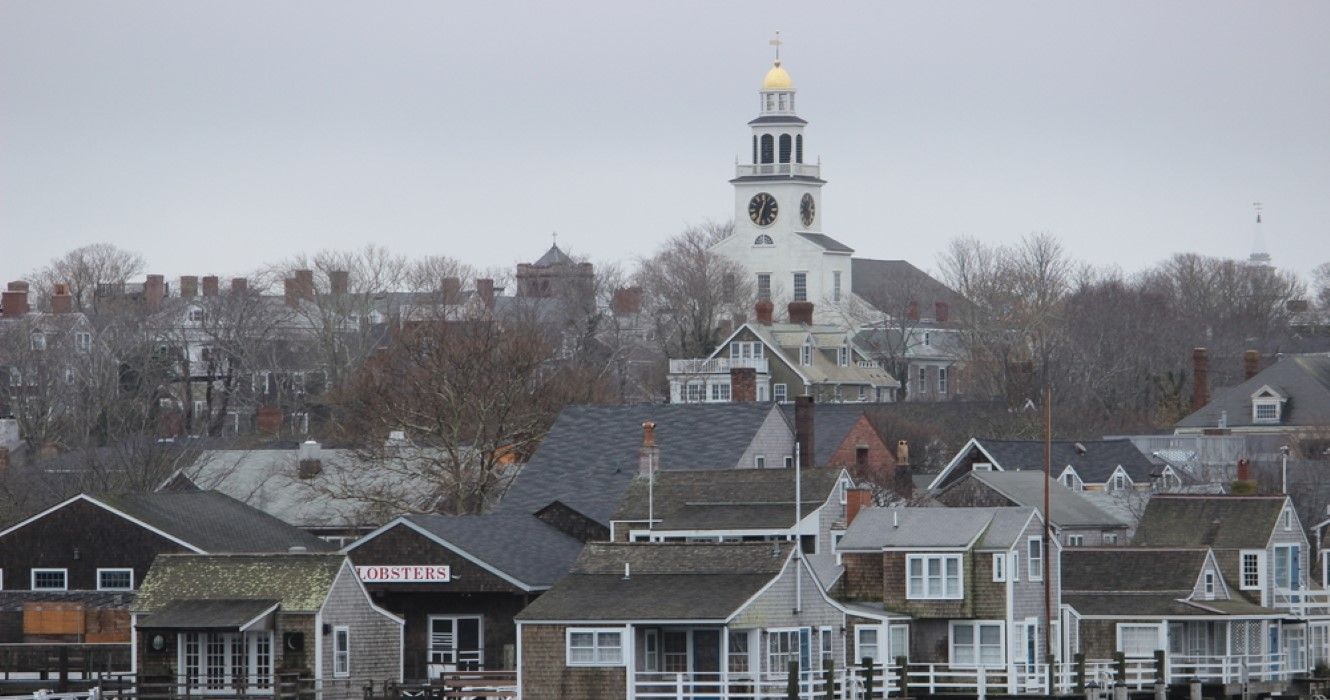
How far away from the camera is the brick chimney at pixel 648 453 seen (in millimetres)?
84000

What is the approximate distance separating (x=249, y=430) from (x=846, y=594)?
9124cm

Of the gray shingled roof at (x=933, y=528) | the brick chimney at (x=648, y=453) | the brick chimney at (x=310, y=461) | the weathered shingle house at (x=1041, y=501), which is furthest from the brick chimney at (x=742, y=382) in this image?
the gray shingled roof at (x=933, y=528)

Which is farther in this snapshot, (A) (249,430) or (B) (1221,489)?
(A) (249,430)

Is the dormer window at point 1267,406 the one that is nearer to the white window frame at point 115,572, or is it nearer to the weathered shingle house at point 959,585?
the weathered shingle house at point 959,585

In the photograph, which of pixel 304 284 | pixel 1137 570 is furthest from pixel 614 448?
pixel 304 284

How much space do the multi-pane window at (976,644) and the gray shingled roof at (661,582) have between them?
6.61m

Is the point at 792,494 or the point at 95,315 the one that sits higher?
the point at 95,315

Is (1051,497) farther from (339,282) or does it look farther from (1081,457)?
(339,282)

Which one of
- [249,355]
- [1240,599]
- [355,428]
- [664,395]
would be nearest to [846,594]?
[1240,599]

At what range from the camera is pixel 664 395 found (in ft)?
536

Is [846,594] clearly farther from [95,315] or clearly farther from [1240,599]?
[95,315]

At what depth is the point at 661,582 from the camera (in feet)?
223

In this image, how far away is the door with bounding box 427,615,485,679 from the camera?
2936 inches

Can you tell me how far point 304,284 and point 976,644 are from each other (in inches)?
4867
